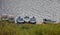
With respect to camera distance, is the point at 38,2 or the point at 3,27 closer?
the point at 3,27

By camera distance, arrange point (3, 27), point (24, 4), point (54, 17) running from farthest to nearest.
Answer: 1. point (24, 4)
2. point (54, 17)
3. point (3, 27)

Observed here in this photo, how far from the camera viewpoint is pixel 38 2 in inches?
229

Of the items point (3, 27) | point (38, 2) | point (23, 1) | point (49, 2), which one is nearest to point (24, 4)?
point (23, 1)

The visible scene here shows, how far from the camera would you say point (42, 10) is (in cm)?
576

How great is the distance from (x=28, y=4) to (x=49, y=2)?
0.75 metres

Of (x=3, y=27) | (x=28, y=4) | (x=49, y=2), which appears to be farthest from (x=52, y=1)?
(x=3, y=27)

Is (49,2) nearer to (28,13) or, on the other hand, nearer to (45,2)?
(45,2)

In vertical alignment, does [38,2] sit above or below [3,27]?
above

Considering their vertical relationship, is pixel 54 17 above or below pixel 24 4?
below

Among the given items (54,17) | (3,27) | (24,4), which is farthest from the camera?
(24,4)

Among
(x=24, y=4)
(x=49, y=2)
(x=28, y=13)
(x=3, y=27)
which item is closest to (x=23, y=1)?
(x=24, y=4)

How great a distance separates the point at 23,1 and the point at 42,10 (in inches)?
31.2

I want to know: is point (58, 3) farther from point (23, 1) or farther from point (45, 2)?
point (23, 1)

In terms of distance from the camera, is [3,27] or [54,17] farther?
[54,17]
